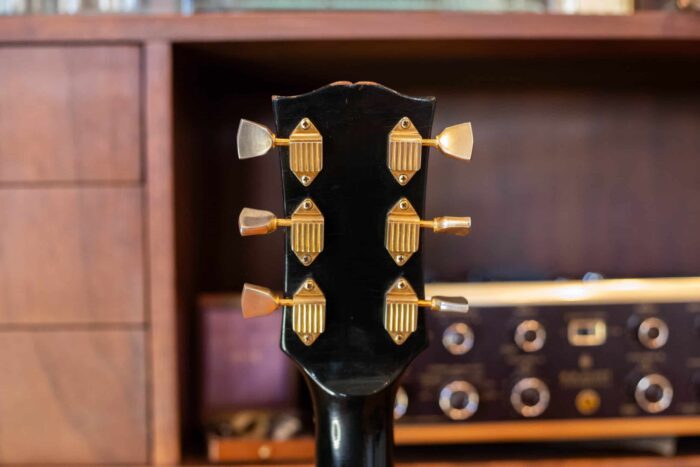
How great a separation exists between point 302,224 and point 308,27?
0.85 feet

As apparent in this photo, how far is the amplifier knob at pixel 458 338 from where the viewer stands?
0.69 meters

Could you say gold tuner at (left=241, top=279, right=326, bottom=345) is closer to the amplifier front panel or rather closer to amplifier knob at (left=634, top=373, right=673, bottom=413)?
the amplifier front panel

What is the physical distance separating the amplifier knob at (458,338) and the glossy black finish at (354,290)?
7.8 inches

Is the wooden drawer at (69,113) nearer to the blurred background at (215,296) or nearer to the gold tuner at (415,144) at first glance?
the blurred background at (215,296)

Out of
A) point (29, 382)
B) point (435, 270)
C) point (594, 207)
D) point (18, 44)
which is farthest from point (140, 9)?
point (594, 207)

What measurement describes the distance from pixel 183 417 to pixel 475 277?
383mm

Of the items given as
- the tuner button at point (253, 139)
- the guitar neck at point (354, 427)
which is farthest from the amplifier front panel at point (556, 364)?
the tuner button at point (253, 139)

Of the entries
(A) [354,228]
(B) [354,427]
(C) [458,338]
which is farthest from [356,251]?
(C) [458,338]

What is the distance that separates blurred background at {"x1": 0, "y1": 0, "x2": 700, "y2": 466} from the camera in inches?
25.7

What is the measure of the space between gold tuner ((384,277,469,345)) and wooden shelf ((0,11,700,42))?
0.95 ft

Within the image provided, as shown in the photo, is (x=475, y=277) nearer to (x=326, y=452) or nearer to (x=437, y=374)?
(x=437, y=374)

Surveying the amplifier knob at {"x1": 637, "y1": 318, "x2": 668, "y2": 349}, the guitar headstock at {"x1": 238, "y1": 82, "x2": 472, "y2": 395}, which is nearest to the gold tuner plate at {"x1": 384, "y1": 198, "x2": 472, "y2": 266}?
the guitar headstock at {"x1": 238, "y1": 82, "x2": 472, "y2": 395}

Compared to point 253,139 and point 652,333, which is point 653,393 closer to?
point 652,333

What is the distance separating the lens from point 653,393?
0.70m
